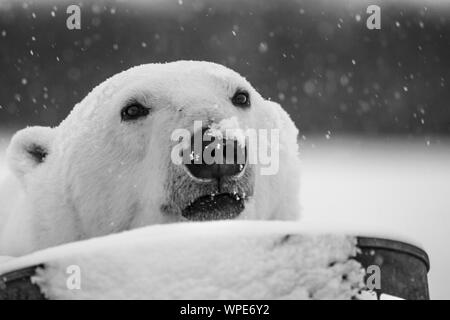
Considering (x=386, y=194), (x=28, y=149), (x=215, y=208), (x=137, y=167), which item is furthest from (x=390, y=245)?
(x=386, y=194)

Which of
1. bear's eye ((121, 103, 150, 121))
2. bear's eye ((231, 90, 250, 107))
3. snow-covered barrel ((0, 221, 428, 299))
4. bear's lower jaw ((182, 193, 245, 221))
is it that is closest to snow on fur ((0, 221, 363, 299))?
snow-covered barrel ((0, 221, 428, 299))

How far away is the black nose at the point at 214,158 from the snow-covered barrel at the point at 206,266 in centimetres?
78

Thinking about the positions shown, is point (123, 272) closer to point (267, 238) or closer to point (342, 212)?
point (267, 238)

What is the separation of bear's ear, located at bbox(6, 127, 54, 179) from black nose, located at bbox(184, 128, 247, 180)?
4.09 ft

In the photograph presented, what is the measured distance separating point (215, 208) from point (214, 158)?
0.30 meters

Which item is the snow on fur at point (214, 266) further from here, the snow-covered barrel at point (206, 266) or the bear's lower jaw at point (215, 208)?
the bear's lower jaw at point (215, 208)

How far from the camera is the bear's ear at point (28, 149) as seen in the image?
158 inches

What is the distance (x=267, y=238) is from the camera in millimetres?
2113

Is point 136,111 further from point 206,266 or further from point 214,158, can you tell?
point 206,266

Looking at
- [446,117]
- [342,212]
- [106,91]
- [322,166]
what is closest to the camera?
[106,91]

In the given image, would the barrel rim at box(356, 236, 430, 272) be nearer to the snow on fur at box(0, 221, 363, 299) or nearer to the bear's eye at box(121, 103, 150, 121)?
the snow on fur at box(0, 221, 363, 299)

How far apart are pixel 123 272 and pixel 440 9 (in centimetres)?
969
